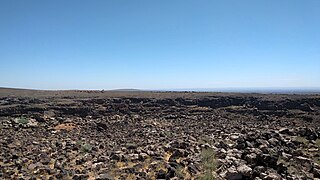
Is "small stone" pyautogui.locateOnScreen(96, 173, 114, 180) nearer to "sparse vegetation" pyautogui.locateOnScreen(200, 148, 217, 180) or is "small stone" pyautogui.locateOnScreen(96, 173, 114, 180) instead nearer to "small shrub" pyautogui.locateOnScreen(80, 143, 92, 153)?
"sparse vegetation" pyautogui.locateOnScreen(200, 148, 217, 180)

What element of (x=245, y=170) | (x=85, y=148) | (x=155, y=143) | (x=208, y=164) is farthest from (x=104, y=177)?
(x=155, y=143)

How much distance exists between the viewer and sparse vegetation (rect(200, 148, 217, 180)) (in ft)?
30.9

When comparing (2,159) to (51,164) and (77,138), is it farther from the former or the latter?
(77,138)

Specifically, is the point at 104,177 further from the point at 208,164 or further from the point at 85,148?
the point at 85,148

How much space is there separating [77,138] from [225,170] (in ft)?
38.0

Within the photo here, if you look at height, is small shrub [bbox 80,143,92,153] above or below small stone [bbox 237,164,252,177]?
below

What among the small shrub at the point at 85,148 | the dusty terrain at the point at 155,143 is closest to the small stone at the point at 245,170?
the dusty terrain at the point at 155,143

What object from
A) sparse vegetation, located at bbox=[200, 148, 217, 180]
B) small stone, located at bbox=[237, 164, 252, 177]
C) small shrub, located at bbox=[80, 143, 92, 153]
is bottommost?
small shrub, located at bbox=[80, 143, 92, 153]

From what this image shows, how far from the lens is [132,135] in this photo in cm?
1986

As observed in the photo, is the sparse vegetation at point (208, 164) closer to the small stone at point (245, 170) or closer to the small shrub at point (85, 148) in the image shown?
the small stone at point (245, 170)

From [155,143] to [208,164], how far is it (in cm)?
590

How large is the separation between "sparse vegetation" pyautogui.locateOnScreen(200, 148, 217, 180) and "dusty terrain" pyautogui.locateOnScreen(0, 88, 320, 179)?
0.11ft

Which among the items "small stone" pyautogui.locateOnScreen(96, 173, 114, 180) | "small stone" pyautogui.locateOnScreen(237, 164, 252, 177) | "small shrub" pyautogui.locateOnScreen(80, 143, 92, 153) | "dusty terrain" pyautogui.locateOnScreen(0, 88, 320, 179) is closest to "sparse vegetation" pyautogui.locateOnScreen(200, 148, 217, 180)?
"dusty terrain" pyautogui.locateOnScreen(0, 88, 320, 179)

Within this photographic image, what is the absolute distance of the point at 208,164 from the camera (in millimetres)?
10641
